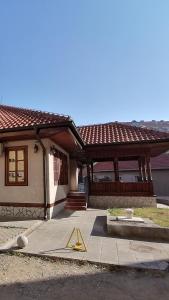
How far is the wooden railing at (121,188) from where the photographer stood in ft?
38.7

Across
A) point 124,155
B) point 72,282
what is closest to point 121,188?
point 124,155

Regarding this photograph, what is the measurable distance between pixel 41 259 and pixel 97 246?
1.50 metres

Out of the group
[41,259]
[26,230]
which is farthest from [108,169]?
[41,259]

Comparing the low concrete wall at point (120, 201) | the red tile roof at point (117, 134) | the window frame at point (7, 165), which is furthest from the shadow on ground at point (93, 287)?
the red tile roof at point (117, 134)

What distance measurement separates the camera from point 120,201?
38.9ft

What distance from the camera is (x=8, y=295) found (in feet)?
11.2

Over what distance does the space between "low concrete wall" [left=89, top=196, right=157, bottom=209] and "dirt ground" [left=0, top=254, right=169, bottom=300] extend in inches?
294

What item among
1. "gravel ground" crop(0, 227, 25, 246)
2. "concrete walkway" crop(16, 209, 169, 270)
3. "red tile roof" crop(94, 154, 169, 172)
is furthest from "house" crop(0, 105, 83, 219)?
"red tile roof" crop(94, 154, 169, 172)

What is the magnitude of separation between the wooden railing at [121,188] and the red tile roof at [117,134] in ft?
7.88

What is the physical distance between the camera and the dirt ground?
11.5ft

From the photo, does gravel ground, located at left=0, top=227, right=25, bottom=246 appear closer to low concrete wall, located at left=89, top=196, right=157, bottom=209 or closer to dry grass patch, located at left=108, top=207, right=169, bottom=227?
dry grass patch, located at left=108, top=207, right=169, bottom=227

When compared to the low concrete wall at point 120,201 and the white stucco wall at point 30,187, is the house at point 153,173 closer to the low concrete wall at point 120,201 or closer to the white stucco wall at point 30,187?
the low concrete wall at point 120,201

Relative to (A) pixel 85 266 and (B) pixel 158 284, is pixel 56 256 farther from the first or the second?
(B) pixel 158 284

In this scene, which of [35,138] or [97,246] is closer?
[97,246]
